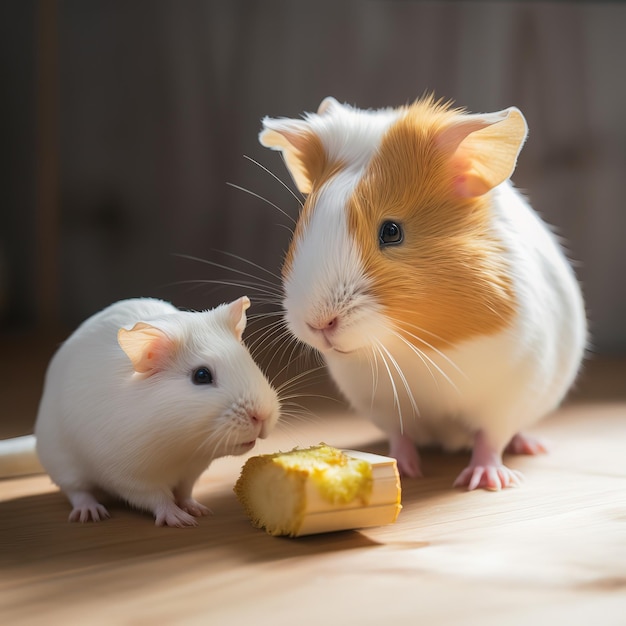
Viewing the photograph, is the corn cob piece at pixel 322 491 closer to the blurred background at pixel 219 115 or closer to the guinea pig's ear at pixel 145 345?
the guinea pig's ear at pixel 145 345

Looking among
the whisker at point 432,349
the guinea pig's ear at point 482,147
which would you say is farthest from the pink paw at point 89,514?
the guinea pig's ear at point 482,147

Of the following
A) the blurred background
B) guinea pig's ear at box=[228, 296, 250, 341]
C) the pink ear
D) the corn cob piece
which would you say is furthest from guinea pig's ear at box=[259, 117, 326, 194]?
the blurred background

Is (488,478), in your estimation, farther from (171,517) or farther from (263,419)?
(171,517)

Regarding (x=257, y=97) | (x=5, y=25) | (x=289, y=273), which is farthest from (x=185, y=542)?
(x=5, y=25)

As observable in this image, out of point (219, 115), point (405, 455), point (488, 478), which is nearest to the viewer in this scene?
point (488, 478)

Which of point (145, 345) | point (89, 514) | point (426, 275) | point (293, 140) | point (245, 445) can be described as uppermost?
point (293, 140)

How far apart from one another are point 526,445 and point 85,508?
0.92m

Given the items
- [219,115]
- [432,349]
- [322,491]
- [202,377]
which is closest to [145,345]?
[202,377]

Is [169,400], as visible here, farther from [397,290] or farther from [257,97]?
[257,97]

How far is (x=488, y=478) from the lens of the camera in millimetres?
1585

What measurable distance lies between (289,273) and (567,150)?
6.27 ft

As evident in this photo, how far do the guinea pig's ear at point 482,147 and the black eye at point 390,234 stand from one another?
0.15m

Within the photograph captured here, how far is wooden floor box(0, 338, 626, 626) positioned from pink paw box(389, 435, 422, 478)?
60mm

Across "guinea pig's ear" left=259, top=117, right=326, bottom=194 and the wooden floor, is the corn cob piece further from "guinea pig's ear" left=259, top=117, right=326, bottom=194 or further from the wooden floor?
"guinea pig's ear" left=259, top=117, right=326, bottom=194
